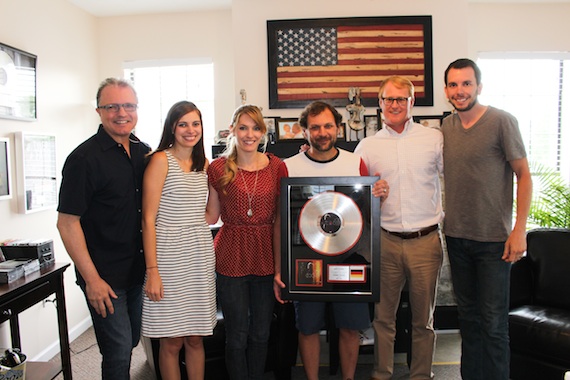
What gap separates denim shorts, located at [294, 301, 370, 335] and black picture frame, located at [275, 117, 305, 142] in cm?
198

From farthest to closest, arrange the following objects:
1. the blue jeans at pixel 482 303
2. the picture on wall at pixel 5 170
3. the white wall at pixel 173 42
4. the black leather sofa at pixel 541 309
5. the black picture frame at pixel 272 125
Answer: the white wall at pixel 173 42 < the black picture frame at pixel 272 125 < the picture on wall at pixel 5 170 < the black leather sofa at pixel 541 309 < the blue jeans at pixel 482 303

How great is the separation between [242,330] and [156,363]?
84 cm

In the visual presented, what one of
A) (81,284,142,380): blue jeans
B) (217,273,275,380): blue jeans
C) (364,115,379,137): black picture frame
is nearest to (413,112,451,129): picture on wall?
(364,115,379,137): black picture frame

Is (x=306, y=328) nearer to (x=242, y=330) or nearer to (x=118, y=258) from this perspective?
(x=242, y=330)

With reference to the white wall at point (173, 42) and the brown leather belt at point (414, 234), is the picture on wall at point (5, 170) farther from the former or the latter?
the brown leather belt at point (414, 234)

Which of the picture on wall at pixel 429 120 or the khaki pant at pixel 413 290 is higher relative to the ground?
the picture on wall at pixel 429 120

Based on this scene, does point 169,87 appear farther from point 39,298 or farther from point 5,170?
point 39,298

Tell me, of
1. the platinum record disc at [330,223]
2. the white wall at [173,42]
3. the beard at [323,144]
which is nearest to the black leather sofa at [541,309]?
the platinum record disc at [330,223]

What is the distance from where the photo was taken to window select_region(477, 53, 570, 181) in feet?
14.9

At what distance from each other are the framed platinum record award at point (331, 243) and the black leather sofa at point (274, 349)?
81 cm

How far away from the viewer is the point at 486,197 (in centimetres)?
218

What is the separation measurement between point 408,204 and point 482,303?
621 millimetres

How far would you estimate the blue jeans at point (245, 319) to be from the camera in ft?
6.82

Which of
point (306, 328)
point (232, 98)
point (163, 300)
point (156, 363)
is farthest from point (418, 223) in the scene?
point (232, 98)
